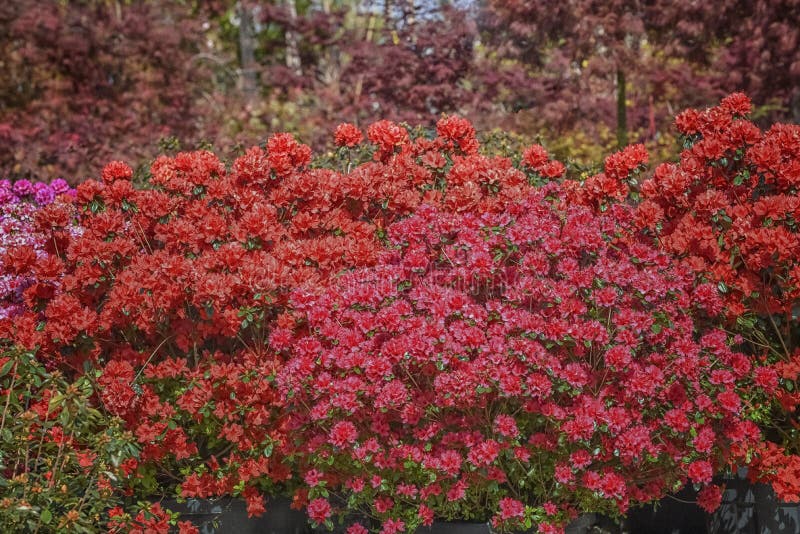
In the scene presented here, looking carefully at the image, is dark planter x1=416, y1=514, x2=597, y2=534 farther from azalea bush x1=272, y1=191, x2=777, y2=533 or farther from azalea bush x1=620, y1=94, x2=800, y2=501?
azalea bush x1=620, y1=94, x2=800, y2=501

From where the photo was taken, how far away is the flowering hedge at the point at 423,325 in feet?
12.0

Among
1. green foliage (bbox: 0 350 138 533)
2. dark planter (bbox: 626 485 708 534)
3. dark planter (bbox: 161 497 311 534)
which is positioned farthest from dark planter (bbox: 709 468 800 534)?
green foliage (bbox: 0 350 138 533)

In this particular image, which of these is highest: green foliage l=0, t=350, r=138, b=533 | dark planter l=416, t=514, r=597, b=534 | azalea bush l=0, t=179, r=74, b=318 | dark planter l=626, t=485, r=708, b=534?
azalea bush l=0, t=179, r=74, b=318

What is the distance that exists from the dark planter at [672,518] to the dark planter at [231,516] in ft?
5.77

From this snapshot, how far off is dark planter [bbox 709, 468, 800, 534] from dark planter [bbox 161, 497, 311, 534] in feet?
6.70

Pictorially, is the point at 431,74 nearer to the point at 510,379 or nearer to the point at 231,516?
the point at 231,516

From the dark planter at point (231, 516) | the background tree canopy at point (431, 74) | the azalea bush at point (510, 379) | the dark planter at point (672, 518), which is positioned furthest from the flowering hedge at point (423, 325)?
the background tree canopy at point (431, 74)

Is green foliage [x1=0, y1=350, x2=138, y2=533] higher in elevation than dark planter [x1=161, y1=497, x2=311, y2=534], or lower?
higher

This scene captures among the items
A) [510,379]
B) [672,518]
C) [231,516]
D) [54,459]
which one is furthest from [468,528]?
[54,459]

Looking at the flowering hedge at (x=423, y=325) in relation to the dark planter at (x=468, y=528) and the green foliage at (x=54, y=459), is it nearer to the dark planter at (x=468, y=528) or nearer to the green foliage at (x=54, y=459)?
the dark planter at (x=468, y=528)

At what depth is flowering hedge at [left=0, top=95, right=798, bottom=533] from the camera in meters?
3.64

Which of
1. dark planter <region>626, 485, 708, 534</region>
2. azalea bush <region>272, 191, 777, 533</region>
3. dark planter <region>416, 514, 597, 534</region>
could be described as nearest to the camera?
azalea bush <region>272, 191, 777, 533</region>

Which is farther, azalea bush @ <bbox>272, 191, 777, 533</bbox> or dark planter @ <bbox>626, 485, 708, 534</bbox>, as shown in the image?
dark planter @ <bbox>626, 485, 708, 534</bbox>

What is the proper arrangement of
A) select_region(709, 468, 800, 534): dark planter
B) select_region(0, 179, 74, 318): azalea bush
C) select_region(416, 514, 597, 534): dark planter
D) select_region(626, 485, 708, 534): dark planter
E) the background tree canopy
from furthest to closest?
1. the background tree canopy
2. select_region(626, 485, 708, 534): dark planter
3. select_region(0, 179, 74, 318): azalea bush
4. select_region(709, 468, 800, 534): dark planter
5. select_region(416, 514, 597, 534): dark planter
